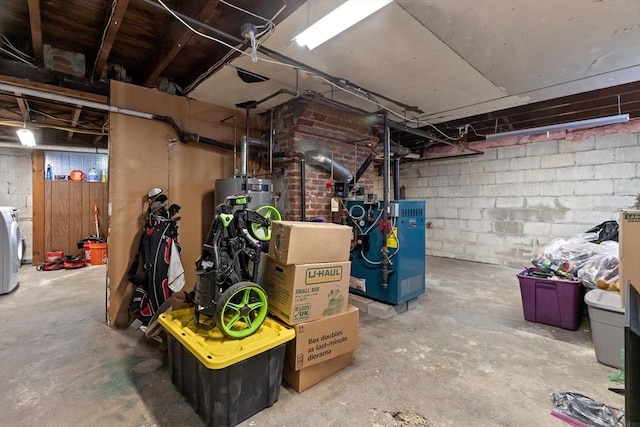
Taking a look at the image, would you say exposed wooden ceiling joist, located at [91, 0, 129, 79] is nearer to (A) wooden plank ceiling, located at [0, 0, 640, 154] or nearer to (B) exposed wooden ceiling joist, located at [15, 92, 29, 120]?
(A) wooden plank ceiling, located at [0, 0, 640, 154]

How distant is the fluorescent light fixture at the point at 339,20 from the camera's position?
5.58 feet

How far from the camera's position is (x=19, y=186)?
5.72 m

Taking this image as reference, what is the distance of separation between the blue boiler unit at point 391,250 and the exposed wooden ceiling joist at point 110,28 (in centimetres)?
262

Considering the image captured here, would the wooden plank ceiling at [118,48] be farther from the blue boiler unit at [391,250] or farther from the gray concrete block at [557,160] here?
the blue boiler unit at [391,250]

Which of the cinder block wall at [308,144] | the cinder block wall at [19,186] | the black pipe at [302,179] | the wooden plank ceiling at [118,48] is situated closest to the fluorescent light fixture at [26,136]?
the wooden plank ceiling at [118,48]

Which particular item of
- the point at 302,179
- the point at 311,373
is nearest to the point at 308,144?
the point at 302,179

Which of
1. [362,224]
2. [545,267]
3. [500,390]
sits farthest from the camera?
[362,224]

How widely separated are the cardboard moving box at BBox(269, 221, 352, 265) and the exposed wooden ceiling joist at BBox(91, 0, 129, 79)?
5.67ft

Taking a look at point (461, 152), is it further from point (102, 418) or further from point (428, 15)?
point (102, 418)

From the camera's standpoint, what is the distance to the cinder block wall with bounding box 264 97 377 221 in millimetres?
3598

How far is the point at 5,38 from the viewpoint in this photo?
2.47 m

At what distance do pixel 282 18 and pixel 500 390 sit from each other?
9.28 feet

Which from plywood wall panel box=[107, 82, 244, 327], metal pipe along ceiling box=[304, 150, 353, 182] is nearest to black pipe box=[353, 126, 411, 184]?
metal pipe along ceiling box=[304, 150, 353, 182]

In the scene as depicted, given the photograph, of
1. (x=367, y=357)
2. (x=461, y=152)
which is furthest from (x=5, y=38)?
(x=461, y=152)
